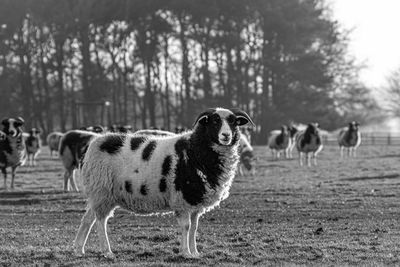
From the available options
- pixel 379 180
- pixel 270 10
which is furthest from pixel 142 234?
pixel 270 10

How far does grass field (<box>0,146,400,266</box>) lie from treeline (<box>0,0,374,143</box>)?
35123mm

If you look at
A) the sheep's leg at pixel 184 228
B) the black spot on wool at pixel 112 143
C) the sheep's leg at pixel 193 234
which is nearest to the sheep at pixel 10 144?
the black spot on wool at pixel 112 143

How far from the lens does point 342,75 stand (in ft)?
197

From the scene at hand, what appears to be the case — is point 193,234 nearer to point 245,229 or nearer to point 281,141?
point 245,229

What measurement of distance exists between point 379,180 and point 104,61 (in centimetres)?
4118

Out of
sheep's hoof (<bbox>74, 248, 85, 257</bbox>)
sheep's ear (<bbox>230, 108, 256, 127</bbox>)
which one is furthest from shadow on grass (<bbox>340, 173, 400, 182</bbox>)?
sheep's hoof (<bbox>74, 248, 85, 257</bbox>)

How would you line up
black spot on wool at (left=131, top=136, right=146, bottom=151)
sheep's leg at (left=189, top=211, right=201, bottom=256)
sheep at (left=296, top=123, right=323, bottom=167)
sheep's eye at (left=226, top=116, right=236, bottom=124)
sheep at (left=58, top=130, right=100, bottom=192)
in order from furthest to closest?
sheep at (left=296, top=123, right=323, bottom=167)
sheep at (left=58, top=130, right=100, bottom=192)
black spot on wool at (left=131, top=136, right=146, bottom=151)
sheep's eye at (left=226, top=116, right=236, bottom=124)
sheep's leg at (left=189, top=211, right=201, bottom=256)

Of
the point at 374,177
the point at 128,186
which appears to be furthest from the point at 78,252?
the point at 374,177

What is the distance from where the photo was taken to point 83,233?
1109cm

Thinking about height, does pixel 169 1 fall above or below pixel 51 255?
above

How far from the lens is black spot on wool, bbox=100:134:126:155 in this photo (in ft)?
37.4

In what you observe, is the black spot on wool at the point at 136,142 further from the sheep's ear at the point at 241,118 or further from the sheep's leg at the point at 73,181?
the sheep's leg at the point at 73,181

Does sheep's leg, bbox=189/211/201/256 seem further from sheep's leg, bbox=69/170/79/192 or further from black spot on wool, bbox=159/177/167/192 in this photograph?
sheep's leg, bbox=69/170/79/192

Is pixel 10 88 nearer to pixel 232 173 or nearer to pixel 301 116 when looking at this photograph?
pixel 301 116
